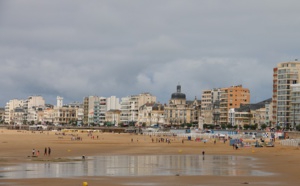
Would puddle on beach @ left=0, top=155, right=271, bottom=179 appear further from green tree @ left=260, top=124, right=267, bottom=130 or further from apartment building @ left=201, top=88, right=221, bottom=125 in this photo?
apartment building @ left=201, top=88, right=221, bottom=125

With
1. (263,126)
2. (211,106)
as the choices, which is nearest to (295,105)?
(263,126)

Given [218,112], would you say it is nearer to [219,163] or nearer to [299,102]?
[299,102]

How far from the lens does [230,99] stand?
184 meters

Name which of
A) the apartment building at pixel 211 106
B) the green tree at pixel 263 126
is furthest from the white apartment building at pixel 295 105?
the apartment building at pixel 211 106

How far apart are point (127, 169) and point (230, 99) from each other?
5692 inches

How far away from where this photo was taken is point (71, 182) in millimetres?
33312

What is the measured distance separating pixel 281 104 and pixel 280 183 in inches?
4596

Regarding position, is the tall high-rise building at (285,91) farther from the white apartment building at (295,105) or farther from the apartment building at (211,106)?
the apartment building at (211,106)

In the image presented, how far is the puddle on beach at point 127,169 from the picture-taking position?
1506 inches

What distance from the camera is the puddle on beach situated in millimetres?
38250

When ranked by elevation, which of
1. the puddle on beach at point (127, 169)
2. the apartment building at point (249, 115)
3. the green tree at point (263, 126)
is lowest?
the puddle on beach at point (127, 169)

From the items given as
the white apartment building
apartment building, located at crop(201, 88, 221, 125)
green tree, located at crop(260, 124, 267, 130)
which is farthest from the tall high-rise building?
apartment building, located at crop(201, 88, 221, 125)

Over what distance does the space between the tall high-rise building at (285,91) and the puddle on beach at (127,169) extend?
330 ft

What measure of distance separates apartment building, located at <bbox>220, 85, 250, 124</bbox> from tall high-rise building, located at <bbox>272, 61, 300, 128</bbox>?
110ft
